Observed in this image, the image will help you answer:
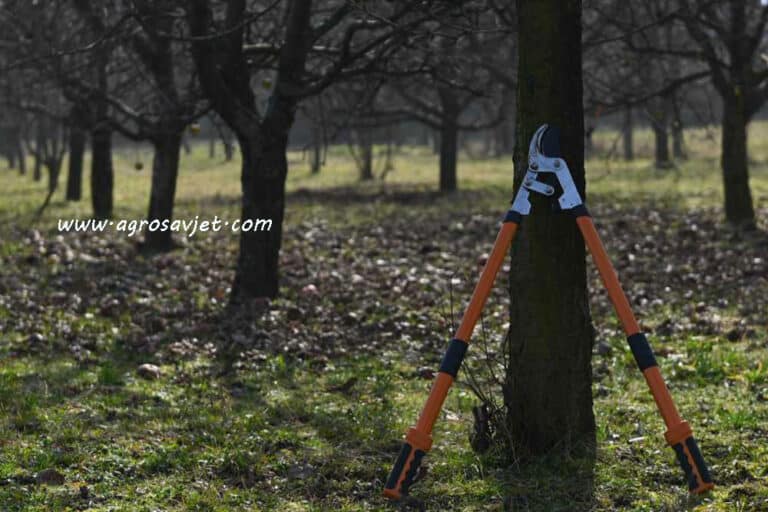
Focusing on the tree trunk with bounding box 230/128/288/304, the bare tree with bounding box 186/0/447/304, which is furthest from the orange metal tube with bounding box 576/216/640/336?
the tree trunk with bounding box 230/128/288/304

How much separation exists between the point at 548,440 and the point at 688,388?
2.29 metres

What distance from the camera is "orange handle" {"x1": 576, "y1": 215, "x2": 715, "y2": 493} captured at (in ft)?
16.2

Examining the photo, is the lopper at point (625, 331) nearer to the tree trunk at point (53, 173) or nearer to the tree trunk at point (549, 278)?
the tree trunk at point (549, 278)

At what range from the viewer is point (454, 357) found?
512cm

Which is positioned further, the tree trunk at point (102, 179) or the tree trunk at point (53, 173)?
the tree trunk at point (102, 179)

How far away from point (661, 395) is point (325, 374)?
3912mm

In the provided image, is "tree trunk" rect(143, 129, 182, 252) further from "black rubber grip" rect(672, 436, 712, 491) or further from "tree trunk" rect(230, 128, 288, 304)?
"black rubber grip" rect(672, 436, 712, 491)

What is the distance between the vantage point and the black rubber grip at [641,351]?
5004 millimetres

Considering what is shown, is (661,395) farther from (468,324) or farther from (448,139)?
(448,139)

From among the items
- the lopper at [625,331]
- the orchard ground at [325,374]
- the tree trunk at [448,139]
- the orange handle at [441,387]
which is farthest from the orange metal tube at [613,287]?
the tree trunk at [448,139]

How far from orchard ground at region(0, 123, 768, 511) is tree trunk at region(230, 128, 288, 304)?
36 cm

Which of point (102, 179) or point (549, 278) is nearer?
point (549, 278)

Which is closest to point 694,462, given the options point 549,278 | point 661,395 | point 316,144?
point 661,395

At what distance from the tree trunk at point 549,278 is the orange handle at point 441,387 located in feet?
1.83
